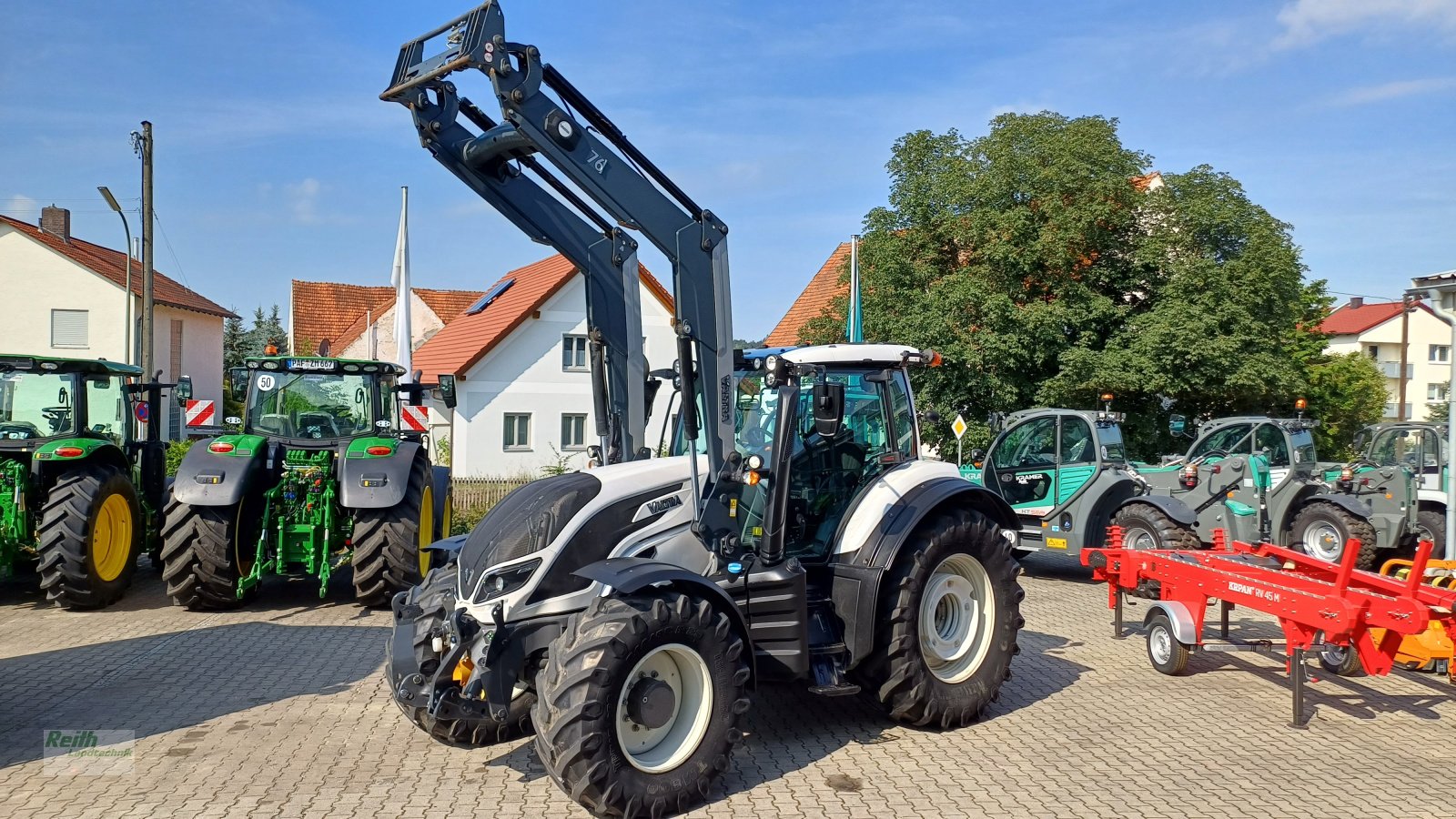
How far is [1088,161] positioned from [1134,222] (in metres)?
1.56

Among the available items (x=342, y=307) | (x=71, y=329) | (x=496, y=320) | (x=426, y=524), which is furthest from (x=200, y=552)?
(x=342, y=307)

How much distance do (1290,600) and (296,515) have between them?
25.5 feet

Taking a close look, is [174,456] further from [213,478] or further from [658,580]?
[658,580]

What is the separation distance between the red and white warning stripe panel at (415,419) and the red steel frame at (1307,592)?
700cm

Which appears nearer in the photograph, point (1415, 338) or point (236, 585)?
point (236, 585)

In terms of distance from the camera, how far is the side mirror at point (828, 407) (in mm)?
5487

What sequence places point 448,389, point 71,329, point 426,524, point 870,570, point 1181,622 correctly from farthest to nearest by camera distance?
point 71,329 < point 448,389 < point 426,524 < point 1181,622 < point 870,570

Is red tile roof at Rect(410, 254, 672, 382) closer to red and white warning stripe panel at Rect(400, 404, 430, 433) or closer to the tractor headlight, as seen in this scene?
red and white warning stripe panel at Rect(400, 404, 430, 433)

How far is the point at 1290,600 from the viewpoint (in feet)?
21.3

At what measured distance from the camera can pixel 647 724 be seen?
4.70m

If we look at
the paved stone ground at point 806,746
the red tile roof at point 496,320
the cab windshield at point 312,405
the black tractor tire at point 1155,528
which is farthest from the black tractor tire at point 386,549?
the red tile roof at point 496,320

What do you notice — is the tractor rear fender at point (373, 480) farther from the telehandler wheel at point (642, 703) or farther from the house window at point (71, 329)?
the house window at point (71, 329)

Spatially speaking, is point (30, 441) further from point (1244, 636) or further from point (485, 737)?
point (1244, 636)

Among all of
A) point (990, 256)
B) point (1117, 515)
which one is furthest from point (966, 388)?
point (1117, 515)
